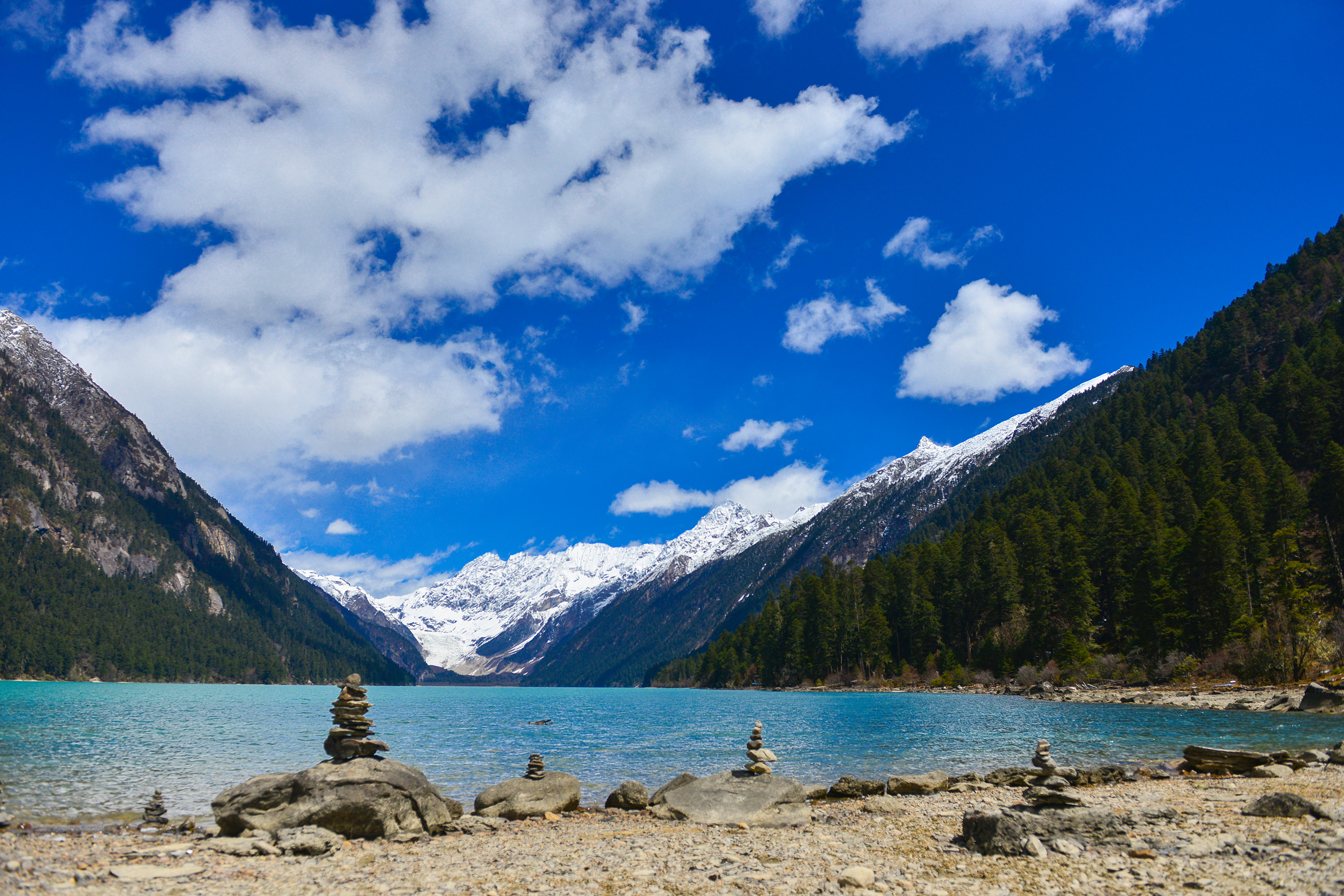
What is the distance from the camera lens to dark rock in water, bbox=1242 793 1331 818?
14.0 m

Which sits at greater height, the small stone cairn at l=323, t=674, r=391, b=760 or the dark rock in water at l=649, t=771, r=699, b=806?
the small stone cairn at l=323, t=674, r=391, b=760

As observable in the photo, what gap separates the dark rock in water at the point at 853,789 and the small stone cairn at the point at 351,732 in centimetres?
1389

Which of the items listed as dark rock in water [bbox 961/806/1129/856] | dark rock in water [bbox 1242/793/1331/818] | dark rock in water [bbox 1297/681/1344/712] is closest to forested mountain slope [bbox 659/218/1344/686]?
dark rock in water [bbox 1297/681/1344/712]

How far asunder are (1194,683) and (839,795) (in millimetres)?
59181

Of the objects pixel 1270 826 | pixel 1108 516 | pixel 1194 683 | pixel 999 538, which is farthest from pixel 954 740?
pixel 999 538

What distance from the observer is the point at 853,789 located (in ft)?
72.9

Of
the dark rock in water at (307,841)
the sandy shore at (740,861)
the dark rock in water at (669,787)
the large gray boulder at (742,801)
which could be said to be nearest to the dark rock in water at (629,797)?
the dark rock in water at (669,787)

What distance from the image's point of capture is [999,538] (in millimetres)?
102750

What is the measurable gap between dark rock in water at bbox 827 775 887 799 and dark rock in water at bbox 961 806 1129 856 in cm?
908

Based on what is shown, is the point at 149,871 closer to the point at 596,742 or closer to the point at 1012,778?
the point at 1012,778

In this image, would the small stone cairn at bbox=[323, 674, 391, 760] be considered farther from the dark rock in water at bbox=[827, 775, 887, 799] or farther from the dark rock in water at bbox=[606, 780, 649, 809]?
the dark rock in water at bbox=[827, 775, 887, 799]

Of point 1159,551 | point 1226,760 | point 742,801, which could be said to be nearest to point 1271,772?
point 1226,760

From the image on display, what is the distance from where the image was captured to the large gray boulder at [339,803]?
1678cm

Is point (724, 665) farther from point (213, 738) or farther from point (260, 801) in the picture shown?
point (260, 801)
